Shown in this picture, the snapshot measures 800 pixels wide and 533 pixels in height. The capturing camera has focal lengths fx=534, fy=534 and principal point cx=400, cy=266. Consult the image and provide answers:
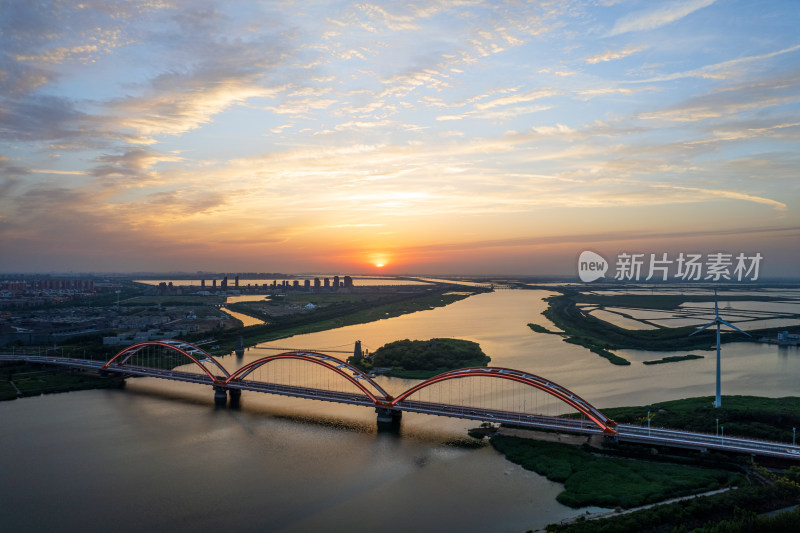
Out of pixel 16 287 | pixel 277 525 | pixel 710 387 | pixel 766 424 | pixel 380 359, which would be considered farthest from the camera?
pixel 16 287

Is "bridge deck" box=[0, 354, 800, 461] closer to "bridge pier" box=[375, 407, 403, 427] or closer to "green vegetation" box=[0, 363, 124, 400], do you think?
"bridge pier" box=[375, 407, 403, 427]

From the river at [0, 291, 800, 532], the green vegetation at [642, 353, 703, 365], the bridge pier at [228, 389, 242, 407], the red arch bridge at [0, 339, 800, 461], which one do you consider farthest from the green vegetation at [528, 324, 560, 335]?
the bridge pier at [228, 389, 242, 407]

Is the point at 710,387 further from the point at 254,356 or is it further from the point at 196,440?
the point at 254,356

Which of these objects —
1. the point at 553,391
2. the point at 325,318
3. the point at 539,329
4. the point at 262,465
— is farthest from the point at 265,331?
the point at 553,391

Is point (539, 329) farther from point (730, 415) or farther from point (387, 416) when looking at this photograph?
point (387, 416)

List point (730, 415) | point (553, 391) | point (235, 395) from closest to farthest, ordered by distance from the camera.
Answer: point (553, 391) < point (730, 415) < point (235, 395)

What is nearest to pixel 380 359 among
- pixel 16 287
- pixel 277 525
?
pixel 277 525
